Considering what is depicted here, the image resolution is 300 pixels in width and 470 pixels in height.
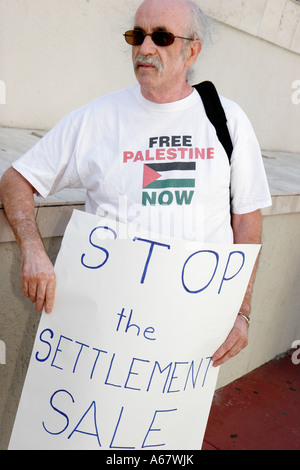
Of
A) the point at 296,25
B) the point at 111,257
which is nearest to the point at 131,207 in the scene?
the point at 111,257

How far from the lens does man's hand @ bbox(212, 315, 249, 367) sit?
2.06m

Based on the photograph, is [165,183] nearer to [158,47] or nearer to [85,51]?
[158,47]

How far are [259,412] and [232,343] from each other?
1773mm

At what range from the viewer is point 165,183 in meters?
1.98

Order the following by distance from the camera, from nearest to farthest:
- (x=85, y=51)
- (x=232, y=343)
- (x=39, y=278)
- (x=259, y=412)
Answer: (x=39, y=278)
(x=232, y=343)
(x=259, y=412)
(x=85, y=51)

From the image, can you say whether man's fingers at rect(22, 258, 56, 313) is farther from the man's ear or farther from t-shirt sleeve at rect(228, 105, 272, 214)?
the man's ear

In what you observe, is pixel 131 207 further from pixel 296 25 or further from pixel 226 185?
pixel 296 25

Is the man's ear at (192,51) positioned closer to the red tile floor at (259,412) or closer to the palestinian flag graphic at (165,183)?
the palestinian flag graphic at (165,183)

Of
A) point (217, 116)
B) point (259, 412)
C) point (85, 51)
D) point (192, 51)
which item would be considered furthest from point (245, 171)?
point (85, 51)

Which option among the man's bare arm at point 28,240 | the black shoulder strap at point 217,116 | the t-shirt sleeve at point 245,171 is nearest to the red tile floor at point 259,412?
the t-shirt sleeve at point 245,171

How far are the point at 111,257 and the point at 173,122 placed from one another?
521 millimetres

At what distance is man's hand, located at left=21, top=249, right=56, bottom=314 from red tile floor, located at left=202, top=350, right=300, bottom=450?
67.1 inches

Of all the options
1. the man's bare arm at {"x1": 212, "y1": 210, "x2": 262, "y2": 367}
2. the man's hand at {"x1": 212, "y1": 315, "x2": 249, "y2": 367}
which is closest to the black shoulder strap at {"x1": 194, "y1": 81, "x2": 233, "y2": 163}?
the man's bare arm at {"x1": 212, "y1": 210, "x2": 262, "y2": 367}

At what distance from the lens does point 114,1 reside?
167 inches
